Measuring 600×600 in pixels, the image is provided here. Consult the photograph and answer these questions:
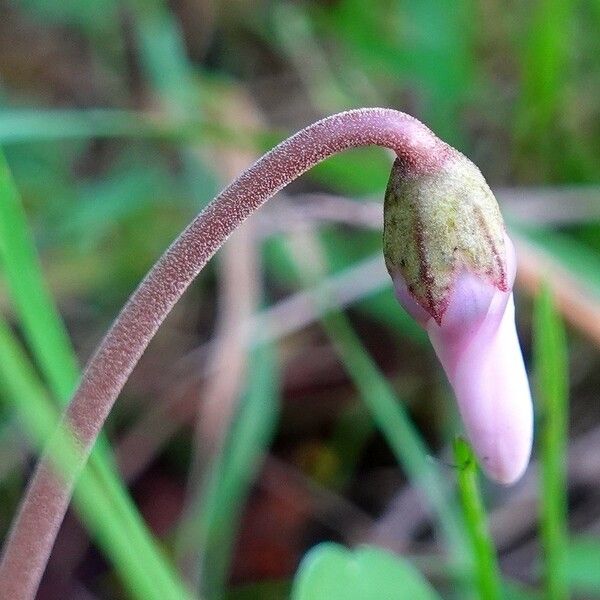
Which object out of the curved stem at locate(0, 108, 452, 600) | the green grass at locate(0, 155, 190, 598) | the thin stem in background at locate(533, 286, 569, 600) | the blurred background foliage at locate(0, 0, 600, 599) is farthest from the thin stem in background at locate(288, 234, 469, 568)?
the curved stem at locate(0, 108, 452, 600)

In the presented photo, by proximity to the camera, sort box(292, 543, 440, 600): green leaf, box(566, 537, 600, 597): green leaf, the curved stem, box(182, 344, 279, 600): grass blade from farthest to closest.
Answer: box(182, 344, 279, 600): grass blade < box(566, 537, 600, 597): green leaf < box(292, 543, 440, 600): green leaf < the curved stem

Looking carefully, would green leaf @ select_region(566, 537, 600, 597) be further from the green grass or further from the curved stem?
the curved stem

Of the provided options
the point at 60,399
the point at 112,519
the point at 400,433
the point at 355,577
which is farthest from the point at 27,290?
the point at 400,433

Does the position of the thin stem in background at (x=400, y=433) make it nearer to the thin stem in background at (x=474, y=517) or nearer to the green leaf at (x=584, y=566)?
the green leaf at (x=584, y=566)

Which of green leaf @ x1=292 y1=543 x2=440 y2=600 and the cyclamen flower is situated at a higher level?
the cyclamen flower

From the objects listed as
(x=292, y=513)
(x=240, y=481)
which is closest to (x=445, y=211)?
(x=240, y=481)

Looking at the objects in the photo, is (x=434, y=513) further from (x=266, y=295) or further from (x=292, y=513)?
(x=266, y=295)

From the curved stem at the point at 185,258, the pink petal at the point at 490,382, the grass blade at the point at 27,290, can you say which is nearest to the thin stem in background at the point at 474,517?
the pink petal at the point at 490,382
